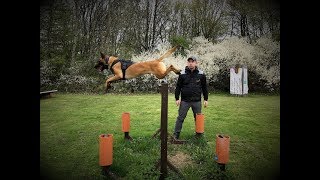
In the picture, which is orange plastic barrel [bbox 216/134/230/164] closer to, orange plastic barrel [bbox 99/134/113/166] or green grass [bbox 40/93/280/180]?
green grass [bbox 40/93/280/180]

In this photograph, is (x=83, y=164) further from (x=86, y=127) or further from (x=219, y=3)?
(x=219, y=3)

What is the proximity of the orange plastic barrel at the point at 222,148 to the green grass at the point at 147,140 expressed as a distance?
0.53 feet

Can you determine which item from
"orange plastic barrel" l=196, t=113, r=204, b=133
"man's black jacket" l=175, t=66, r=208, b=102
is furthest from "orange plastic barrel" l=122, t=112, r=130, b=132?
"orange plastic barrel" l=196, t=113, r=204, b=133

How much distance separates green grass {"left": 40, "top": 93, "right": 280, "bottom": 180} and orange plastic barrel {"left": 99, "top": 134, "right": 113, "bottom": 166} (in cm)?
23

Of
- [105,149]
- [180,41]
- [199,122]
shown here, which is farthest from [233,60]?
[105,149]

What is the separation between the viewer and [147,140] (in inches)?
165

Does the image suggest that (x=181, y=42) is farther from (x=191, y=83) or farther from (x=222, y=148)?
(x=222, y=148)

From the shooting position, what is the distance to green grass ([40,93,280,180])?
328 cm

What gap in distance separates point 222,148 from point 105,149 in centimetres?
156

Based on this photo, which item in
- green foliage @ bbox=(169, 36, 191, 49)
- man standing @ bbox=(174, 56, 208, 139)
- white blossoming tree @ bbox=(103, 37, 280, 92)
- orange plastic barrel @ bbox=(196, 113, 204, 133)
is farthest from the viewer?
white blossoming tree @ bbox=(103, 37, 280, 92)

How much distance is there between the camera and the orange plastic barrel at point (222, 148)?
3113mm

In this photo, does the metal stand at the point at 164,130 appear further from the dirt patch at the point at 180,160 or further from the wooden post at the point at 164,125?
the dirt patch at the point at 180,160
